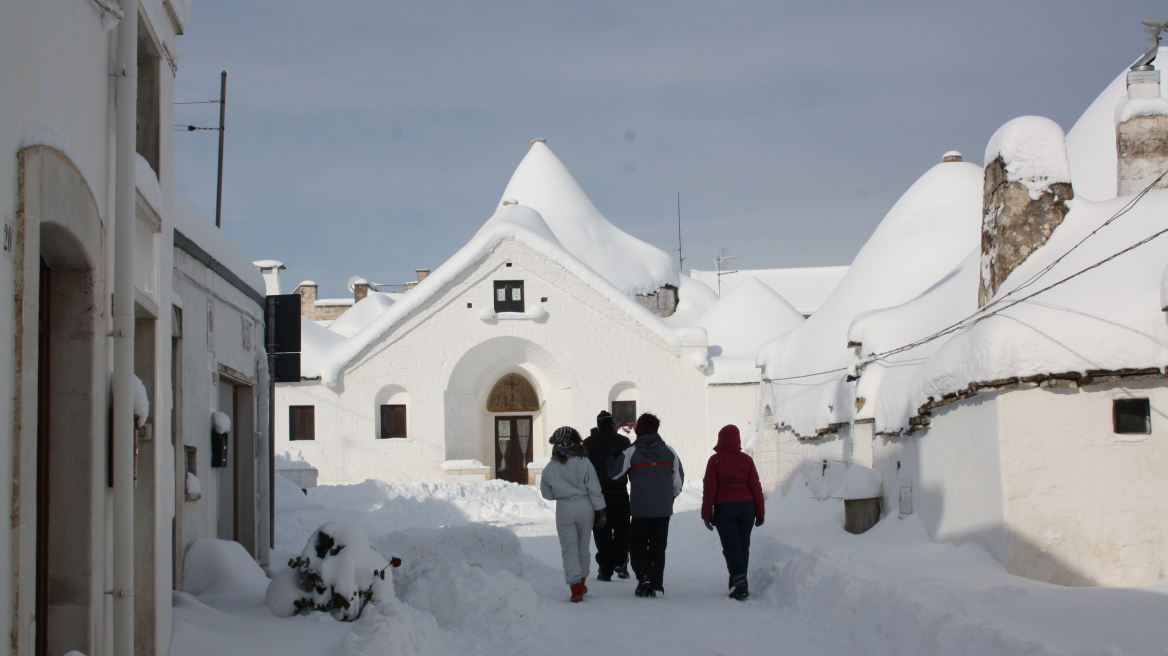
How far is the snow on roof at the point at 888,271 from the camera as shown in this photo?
52.9 feet

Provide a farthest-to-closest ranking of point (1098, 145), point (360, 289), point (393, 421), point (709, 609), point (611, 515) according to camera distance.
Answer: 1. point (360, 289)
2. point (393, 421)
3. point (1098, 145)
4. point (611, 515)
5. point (709, 609)

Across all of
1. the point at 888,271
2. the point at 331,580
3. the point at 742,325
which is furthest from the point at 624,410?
the point at 331,580

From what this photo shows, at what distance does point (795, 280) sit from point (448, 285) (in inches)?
865

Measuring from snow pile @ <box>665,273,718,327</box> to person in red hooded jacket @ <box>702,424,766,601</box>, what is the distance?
24.4 metres

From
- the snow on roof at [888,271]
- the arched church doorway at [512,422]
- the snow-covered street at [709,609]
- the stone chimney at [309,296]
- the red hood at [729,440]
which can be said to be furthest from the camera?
the stone chimney at [309,296]

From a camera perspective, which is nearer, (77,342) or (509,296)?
(77,342)

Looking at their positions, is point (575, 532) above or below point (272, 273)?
below

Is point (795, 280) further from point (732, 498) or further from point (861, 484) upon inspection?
point (732, 498)

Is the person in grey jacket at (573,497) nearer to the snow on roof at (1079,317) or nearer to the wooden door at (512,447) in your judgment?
the snow on roof at (1079,317)

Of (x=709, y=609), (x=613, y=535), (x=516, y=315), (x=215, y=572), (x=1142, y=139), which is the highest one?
(x=1142, y=139)

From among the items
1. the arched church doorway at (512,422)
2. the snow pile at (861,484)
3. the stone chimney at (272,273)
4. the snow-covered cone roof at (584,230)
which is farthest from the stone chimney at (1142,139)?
the stone chimney at (272,273)

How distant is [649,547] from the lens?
9.45 metres

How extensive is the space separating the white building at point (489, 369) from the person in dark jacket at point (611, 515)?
50.2ft

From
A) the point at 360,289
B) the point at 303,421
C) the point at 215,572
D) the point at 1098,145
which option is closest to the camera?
the point at 215,572
